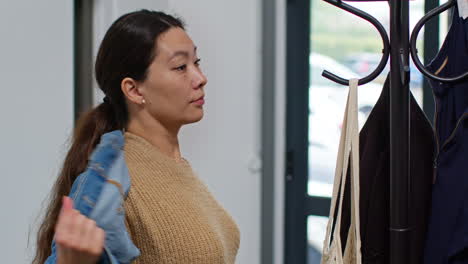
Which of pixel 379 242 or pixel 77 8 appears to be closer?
pixel 379 242

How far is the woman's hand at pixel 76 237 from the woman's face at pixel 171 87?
60cm

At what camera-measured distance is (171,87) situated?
5.07 ft

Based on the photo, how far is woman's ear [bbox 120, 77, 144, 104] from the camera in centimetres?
155

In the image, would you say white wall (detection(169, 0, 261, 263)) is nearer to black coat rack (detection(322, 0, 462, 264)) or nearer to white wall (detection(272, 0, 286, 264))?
white wall (detection(272, 0, 286, 264))

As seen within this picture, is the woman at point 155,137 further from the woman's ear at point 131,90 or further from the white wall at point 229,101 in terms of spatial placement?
the white wall at point 229,101

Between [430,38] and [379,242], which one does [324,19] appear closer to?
[430,38]

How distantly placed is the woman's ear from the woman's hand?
606 millimetres

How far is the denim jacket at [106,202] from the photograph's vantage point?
3.50ft

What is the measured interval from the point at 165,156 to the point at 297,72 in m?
1.96

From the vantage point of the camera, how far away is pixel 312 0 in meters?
3.42

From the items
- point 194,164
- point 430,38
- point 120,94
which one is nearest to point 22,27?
point 120,94

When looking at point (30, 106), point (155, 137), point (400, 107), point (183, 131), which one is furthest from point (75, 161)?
point (183, 131)

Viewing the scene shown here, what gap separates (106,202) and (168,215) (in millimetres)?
366

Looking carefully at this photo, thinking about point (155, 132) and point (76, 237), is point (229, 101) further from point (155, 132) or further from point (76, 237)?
point (76, 237)
